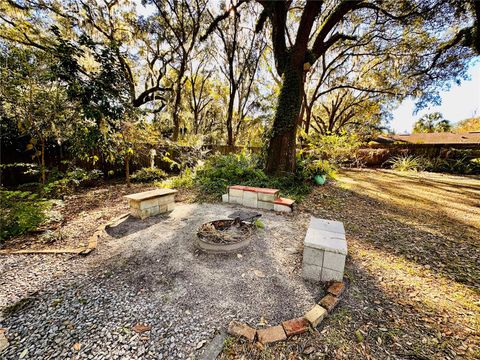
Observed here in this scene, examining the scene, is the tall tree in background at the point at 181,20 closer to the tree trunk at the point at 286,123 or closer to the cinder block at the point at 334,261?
the tree trunk at the point at 286,123

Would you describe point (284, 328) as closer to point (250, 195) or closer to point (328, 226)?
point (328, 226)

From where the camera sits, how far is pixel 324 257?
200cm

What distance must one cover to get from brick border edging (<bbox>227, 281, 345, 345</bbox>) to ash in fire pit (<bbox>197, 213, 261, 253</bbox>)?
1.03 m

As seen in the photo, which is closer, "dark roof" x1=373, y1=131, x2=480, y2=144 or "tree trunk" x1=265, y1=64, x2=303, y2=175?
"tree trunk" x1=265, y1=64, x2=303, y2=175

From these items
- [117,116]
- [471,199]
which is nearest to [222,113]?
[117,116]

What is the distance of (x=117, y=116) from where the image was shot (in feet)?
12.9

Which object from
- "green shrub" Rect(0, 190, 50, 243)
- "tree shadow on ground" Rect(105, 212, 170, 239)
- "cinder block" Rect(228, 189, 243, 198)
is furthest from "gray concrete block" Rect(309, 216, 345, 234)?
"green shrub" Rect(0, 190, 50, 243)

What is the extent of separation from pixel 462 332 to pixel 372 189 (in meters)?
4.50

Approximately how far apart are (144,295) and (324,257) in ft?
6.04

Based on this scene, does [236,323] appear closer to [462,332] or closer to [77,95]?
[462,332]

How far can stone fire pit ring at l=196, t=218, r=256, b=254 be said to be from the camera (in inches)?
101

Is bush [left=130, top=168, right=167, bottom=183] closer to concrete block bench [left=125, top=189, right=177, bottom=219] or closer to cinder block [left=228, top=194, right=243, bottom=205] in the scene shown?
concrete block bench [left=125, top=189, right=177, bottom=219]

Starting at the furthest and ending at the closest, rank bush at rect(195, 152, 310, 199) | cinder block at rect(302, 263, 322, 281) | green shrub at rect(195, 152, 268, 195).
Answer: green shrub at rect(195, 152, 268, 195)
bush at rect(195, 152, 310, 199)
cinder block at rect(302, 263, 322, 281)

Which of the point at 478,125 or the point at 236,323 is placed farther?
the point at 478,125
